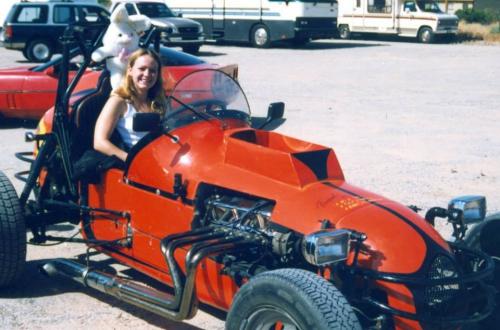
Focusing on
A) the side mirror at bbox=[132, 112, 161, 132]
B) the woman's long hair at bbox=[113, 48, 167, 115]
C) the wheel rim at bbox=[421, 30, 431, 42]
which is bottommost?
the wheel rim at bbox=[421, 30, 431, 42]

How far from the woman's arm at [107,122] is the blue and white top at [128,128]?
0.13 feet

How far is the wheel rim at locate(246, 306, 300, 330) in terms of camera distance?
355 centimetres

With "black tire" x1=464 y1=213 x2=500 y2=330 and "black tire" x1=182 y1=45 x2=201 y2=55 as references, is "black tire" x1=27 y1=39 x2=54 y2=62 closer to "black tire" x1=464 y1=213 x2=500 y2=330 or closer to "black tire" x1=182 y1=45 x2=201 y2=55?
"black tire" x1=182 y1=45 x2=201 y2=55

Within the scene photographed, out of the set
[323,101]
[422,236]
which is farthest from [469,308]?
[323,101]

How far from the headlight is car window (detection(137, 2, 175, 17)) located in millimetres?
20977

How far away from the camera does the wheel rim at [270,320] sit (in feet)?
11.7

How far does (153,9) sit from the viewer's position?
2430 cm

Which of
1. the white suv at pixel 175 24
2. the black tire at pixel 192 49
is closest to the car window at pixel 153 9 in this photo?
the white suv at pixel 175 24

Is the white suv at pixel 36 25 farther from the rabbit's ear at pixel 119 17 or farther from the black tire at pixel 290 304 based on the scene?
the black tire at pixel 290 304

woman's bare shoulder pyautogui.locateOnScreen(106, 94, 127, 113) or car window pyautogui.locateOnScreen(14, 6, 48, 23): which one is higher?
car window pyautogui.locateOnScreen(14, 6, 48, 23)

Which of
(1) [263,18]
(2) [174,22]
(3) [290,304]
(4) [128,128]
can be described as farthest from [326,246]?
(1) [263,18]

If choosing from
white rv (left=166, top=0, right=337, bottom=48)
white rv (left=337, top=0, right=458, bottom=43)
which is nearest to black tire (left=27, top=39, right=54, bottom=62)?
white rv (left=166, top=0, right=337, bottom=48)

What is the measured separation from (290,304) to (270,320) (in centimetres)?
22

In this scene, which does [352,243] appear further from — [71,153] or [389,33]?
[389,33]
